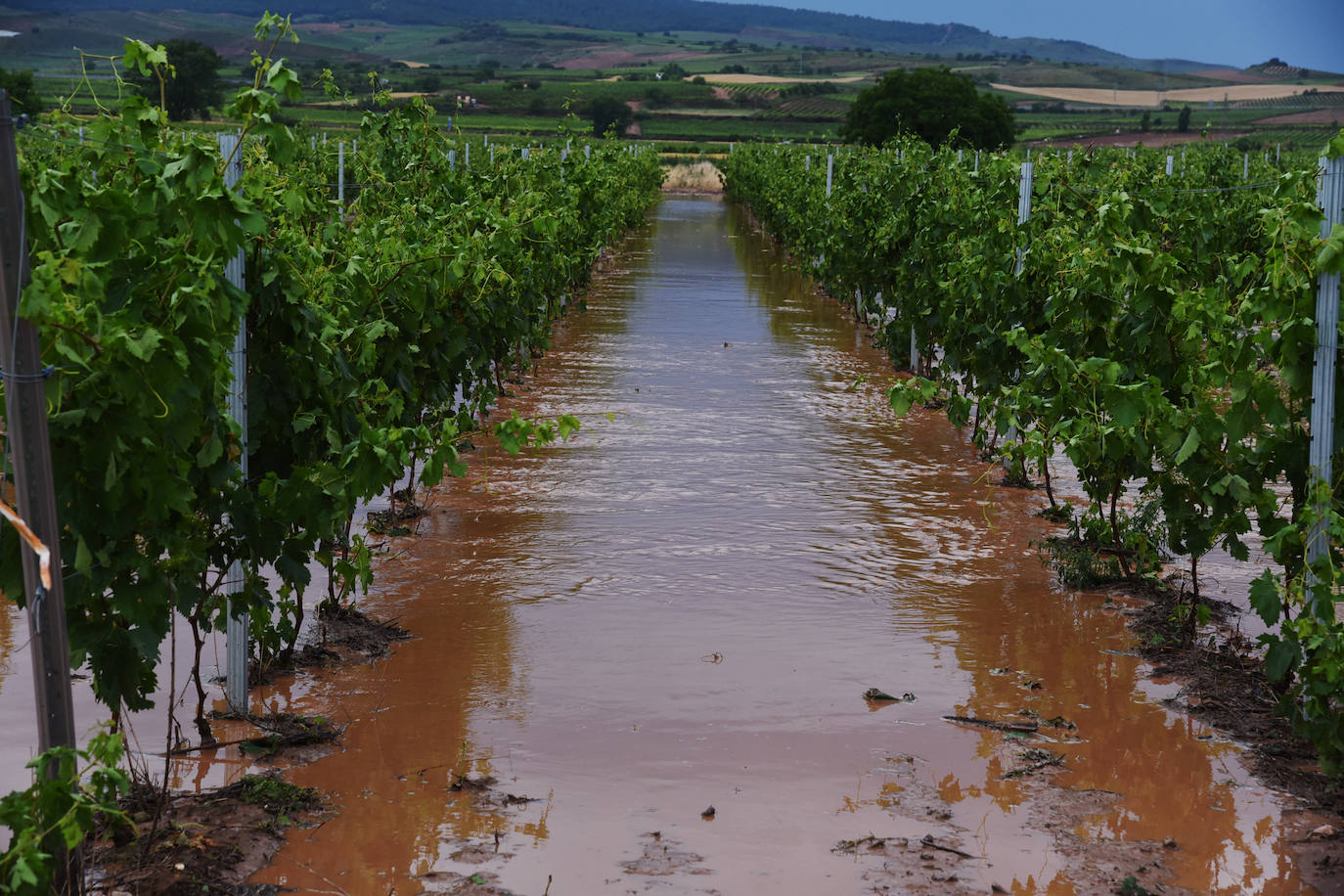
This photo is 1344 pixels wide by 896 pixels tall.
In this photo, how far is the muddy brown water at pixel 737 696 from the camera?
4191 mm

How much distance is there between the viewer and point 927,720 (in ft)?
17.1

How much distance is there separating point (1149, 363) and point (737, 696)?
8.43 feet

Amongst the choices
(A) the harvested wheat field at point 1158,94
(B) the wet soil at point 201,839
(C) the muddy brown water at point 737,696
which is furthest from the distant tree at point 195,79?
(A) the harvested wheat field at point 1158,94

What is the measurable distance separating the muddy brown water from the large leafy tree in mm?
48959

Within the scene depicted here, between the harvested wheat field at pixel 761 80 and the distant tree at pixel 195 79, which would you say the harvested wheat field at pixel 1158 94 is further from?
the distant tree at pixel 195 79

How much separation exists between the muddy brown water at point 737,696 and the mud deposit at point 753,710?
1 cm

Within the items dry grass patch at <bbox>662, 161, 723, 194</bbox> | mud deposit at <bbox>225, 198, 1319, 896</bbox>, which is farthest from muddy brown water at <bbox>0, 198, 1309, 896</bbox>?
dry grass patch at <bbox>662, 161, 723, 194</bbox>

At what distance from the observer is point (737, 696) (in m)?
5.41

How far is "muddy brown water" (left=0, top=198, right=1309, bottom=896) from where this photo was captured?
13.8ft

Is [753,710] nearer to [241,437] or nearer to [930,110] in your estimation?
[241,437]

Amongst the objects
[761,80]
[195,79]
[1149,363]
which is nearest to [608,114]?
[195,79]

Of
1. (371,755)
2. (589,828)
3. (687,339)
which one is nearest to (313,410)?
(371,755)

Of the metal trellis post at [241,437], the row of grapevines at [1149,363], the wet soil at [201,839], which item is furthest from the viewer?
the row of grapevines at [1149,363]

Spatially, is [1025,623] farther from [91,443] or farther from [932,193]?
[932,193]
